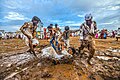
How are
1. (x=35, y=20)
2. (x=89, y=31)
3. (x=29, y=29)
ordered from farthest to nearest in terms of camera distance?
(x=35, y=20) < (x=29, y=29) < (x=89, y=31)

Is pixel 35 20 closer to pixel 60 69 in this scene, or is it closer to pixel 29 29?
pixel 29 29

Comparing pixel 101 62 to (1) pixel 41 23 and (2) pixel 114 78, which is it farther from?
(1) pixel 41 23

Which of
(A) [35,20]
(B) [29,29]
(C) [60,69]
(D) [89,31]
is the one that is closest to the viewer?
(C) [60,69]

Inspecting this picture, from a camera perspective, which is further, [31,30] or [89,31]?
[31,30]

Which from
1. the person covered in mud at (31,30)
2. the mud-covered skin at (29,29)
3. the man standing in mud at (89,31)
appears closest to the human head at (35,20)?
the person covered in mud at (31,30)

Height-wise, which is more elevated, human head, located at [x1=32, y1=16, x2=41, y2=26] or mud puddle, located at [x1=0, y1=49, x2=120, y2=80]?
human head, located at [x1=32, y1=16, x2=41, y2=26]

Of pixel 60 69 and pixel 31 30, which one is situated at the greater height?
pixel 31 30

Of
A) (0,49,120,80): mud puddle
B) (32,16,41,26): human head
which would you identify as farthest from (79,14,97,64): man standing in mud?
(32,16,41,26): human head

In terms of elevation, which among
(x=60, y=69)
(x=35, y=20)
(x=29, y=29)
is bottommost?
(x=60, y=69)

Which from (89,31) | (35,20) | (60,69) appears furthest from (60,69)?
(35,20)

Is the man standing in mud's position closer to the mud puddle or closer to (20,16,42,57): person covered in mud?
the mud puddle

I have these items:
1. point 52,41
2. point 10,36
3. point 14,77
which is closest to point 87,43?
point 52,41

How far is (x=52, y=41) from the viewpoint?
744 cm

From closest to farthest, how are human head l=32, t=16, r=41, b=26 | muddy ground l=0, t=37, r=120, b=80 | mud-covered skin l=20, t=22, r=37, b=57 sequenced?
muddy ground l=0, t=37, r=120, b=80
mud-covered skin l=20, t=22, r=37, b=57
human head l=32, t=16, r=41, b=26
